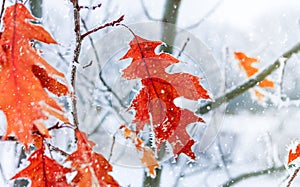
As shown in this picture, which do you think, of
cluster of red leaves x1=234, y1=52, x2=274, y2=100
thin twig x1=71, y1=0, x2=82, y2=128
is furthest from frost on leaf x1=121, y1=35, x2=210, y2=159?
cluster of red leaves x1=234, y1=52, x2=274, y2=100

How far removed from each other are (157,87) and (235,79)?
1103mm

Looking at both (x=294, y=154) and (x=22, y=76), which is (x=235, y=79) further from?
(x=22, y=76)

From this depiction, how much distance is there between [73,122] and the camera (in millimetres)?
399

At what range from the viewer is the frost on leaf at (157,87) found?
43 cm

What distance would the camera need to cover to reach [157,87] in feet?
1.47

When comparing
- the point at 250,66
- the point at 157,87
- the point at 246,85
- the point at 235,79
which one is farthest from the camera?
the point at 235,79

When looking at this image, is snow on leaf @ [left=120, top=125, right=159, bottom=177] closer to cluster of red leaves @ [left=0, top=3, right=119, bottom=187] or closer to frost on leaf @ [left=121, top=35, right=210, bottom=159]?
frost on leaf @ [left=121, top=35, right=210, bottom=159]

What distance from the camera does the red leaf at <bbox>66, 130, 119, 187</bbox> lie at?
1.23ft

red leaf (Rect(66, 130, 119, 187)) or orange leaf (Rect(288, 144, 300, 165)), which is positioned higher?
red leaf (Rect(66, 130, 119, 187))

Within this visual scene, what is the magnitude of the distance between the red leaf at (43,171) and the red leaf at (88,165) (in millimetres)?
19

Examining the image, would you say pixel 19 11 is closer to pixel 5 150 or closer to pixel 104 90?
pixel 104 90

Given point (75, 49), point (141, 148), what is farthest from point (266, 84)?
point (75, 49)

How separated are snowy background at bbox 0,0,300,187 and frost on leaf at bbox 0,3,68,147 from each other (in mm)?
651

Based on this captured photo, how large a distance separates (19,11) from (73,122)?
0.10 m
